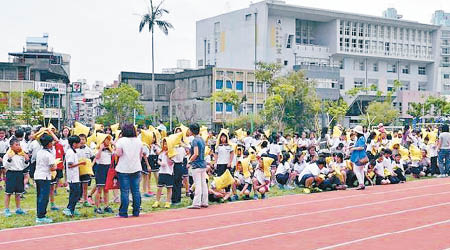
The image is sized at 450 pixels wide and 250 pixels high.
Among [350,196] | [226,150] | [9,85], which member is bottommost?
[350,196]

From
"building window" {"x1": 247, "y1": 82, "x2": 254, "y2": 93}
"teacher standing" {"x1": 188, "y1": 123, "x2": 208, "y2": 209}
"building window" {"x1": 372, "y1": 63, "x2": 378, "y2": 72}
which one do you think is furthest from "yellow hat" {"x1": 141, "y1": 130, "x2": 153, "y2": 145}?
"building window" {"x1": 372, "y1": 63, "x2": 378, "y2": 72}

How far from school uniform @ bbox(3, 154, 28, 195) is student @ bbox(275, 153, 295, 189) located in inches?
295

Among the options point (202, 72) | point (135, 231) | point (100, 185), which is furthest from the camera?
point (202, 72)

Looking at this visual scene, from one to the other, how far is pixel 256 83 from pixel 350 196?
153 feet

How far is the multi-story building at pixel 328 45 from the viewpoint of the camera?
67125mm

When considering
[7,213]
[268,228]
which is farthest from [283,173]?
[7,213]

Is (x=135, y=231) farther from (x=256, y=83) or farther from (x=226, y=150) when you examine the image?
(x=256, y=83)

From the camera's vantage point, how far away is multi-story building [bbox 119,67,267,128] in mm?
58469

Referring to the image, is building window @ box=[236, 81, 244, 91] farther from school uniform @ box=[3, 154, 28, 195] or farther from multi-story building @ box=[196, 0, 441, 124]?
school uniform @ box=[3, 154, 28, 195]

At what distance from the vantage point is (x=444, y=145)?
19.7m

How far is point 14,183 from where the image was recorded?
37.6 ft

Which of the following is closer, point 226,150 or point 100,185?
point 100,185

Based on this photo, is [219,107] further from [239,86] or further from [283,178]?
[283,178]

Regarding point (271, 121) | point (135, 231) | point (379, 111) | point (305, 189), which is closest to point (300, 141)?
point (305, 189)
